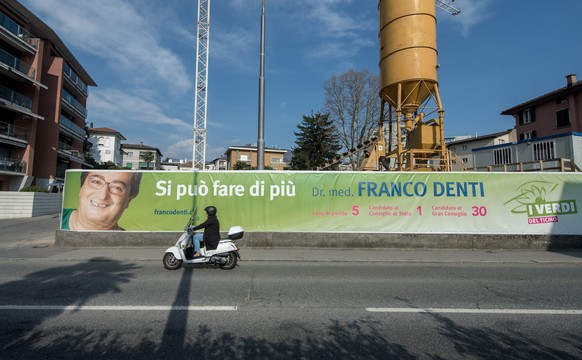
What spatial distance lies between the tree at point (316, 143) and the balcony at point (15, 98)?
1066 inches

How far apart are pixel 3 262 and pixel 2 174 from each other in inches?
986

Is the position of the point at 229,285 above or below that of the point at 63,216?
below

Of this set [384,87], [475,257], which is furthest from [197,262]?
[384,87]

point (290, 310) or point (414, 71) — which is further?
point (414, 71)

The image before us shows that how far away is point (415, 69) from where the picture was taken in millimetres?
17141

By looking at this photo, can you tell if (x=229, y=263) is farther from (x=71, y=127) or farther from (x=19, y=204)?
(x=71, y=127)

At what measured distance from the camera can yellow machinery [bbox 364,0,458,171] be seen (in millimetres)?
17234

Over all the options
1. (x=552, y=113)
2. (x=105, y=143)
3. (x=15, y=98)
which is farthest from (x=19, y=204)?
(x=105, y=143)

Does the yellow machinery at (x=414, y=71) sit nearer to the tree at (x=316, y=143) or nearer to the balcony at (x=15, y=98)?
the tree at (x=316, y=143)

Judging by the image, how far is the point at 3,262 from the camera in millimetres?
8211

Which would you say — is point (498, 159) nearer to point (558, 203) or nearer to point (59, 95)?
point (558, 203)

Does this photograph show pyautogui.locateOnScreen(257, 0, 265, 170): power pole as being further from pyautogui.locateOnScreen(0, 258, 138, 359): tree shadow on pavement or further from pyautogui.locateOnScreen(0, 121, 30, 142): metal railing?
pyautogui.locateOnScreen(0, 121, 30, 142): metal railing

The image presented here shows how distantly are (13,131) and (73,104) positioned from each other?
44.6ft

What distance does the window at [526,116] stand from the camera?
3603 cm
